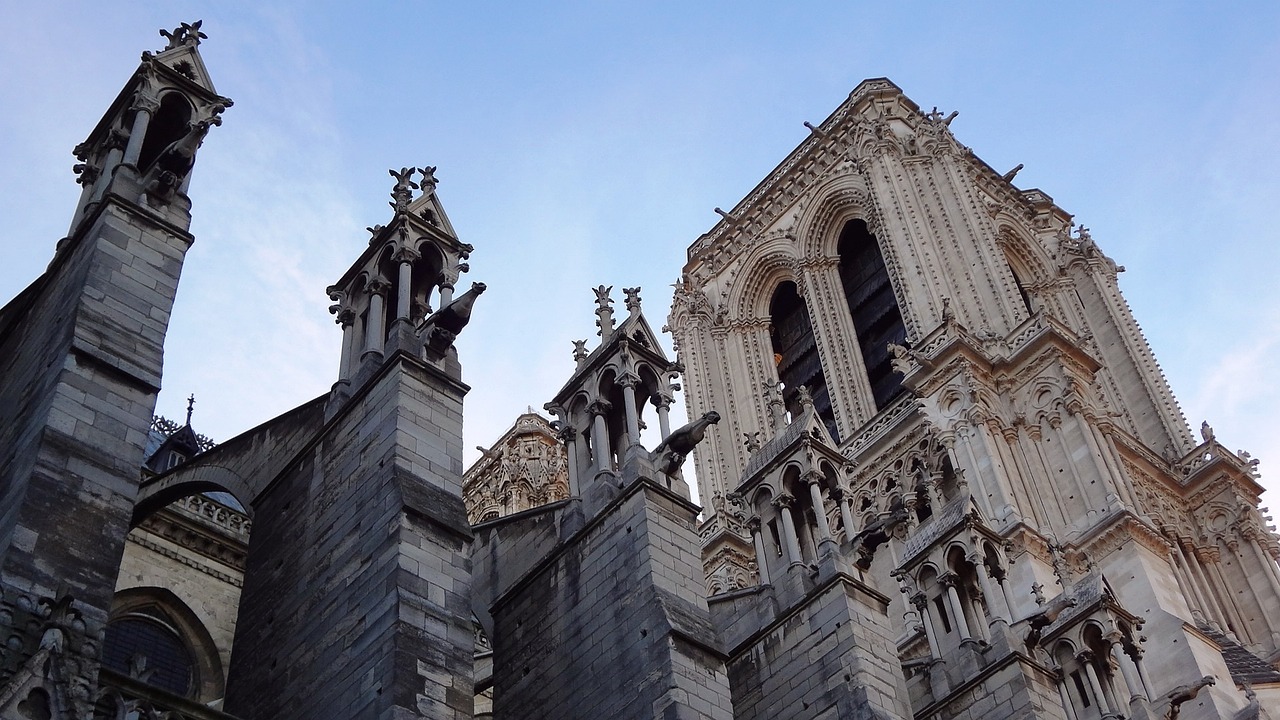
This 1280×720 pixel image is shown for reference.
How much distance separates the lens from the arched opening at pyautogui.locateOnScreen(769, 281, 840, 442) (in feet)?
105

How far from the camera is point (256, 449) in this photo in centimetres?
1495

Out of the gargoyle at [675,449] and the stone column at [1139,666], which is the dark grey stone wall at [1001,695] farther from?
the gargoyle at [675,449]

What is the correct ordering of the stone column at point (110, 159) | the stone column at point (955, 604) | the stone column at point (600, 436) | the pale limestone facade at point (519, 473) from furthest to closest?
the pale limestone facade at point (519, 473) < the stone column at point (955, 604) < the stone column at point (600, 436) < the stone column at point (110, 159)

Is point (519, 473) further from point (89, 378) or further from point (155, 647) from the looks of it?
point (89, 378)

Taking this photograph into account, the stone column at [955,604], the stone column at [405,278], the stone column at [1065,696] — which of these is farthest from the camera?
the stone column at [955,604]

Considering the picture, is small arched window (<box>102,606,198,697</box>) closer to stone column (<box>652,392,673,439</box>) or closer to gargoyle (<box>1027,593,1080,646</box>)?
stone column (<box>652,392,673,439</box>)

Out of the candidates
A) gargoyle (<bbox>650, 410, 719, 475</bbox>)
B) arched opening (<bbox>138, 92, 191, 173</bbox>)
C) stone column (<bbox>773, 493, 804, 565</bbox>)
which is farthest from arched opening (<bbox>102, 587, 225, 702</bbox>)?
stone column (<bbox>773, 493, 804, 565</bbox>)

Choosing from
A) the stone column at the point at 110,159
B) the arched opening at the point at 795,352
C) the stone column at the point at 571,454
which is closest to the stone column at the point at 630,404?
the stone column at the point at 571,454

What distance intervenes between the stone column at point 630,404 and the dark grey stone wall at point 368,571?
282cm

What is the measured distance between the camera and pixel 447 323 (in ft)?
47.0

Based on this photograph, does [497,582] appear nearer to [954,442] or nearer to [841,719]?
[841,719]

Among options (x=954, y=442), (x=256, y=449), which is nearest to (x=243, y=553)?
(x=256, y=449)

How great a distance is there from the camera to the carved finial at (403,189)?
629 inches

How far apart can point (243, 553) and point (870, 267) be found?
1852cm
